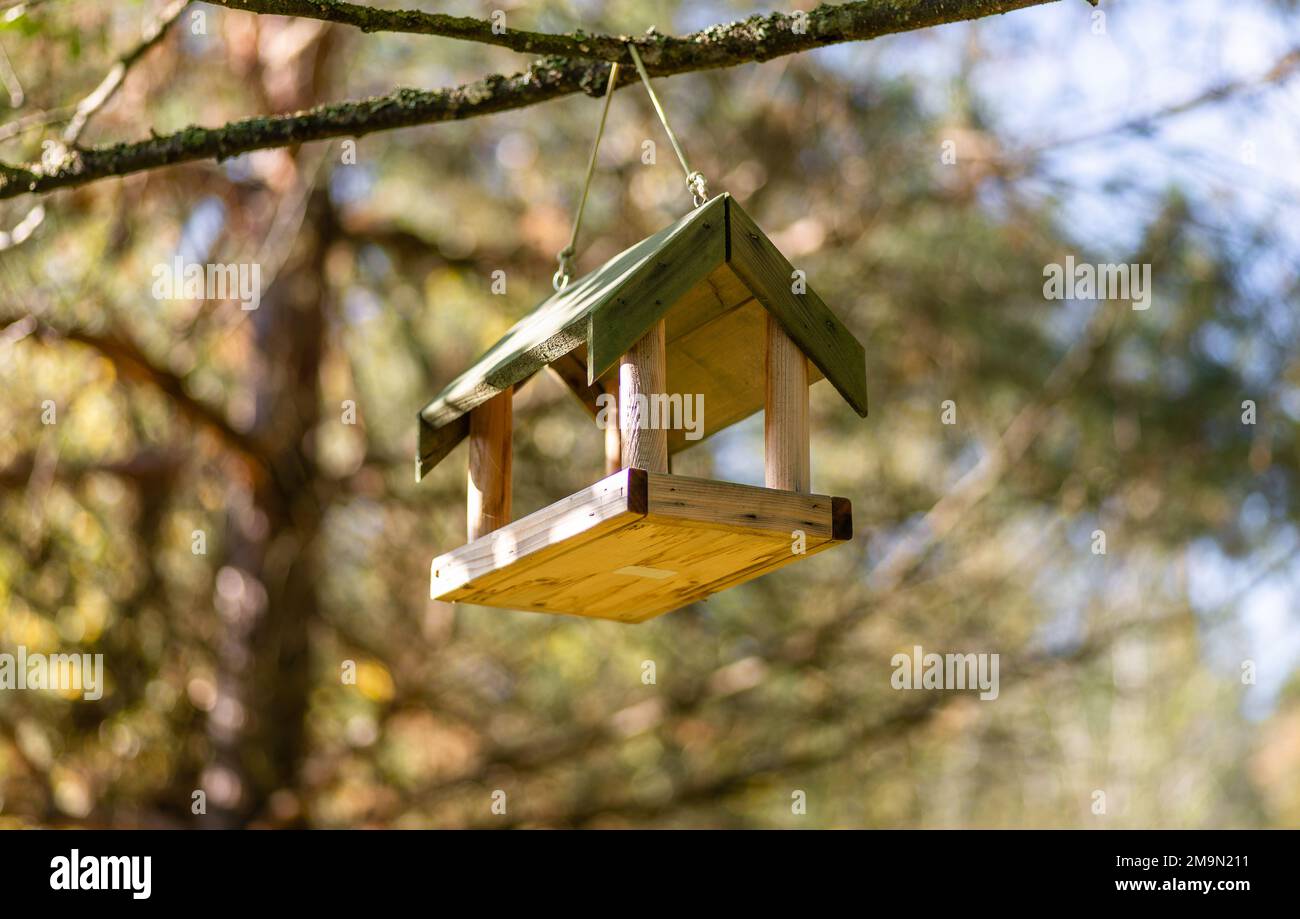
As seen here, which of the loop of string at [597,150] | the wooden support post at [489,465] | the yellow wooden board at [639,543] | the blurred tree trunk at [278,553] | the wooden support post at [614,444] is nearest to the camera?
the yellow wooden board at [639,543]

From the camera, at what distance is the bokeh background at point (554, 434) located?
6.03 metres

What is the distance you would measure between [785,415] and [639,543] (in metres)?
0.35

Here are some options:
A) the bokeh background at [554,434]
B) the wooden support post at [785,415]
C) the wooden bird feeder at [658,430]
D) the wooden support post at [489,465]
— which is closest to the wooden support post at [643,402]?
the wooden bird feeder at [658,430]

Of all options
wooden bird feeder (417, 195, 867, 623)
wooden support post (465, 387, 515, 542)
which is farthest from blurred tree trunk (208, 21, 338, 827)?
wooden bird feeder (417, 195, 867, 623)

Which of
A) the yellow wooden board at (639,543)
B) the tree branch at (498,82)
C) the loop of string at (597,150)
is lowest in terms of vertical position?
the yellow wooden board at (639,543)

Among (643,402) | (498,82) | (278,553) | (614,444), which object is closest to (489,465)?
(614,444)

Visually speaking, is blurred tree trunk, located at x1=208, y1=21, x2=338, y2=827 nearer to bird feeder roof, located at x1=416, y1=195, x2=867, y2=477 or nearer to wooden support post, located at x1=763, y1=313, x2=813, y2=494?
bird feeder roof, located at x1=416, y1=195, x2=867, y2=477

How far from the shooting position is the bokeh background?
6.03 m

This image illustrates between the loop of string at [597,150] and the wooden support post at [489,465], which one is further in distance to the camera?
the wooden support post at [489,465]

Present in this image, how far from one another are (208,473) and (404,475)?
905 mm

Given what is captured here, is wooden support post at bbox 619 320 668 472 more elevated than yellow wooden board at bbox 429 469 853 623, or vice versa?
wooden support post at bbox 619 320 668 472

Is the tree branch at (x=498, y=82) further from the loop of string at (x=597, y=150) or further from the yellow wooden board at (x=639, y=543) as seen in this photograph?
the yellow wooden board at (x=639, y=543)
